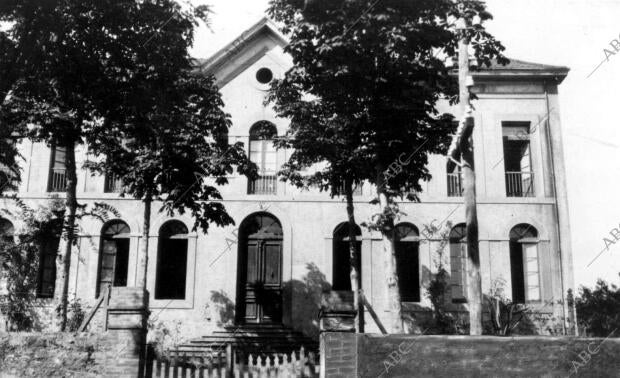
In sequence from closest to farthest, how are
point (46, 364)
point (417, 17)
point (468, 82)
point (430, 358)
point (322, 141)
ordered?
point (430, 358)
point (468, 82)
point (46, 364)
point (417, 17)
point (322, 141)

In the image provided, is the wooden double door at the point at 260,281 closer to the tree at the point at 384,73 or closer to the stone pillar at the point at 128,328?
the tree at the point at 384,73

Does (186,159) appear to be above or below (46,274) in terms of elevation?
above

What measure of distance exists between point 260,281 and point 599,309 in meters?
10.1

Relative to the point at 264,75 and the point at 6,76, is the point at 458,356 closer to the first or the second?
the point at 6,76

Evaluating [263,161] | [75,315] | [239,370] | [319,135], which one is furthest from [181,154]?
[239,370]

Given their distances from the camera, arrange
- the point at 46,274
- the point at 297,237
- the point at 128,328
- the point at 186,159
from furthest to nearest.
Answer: the point at 297,237 < the point at 46,274 < the point at 186,159 < the point at 128,328

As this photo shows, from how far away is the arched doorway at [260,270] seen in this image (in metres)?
18.6

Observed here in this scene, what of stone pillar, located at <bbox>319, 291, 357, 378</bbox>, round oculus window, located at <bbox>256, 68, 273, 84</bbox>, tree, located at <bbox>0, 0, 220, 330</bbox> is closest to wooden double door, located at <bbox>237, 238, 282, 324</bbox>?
round oculus window, located at <bbox>256, 68, 273, 84</bbox>

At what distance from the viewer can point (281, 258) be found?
749 inches

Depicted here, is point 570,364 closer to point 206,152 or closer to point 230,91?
point 206,152

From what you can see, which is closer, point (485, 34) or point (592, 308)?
point (485, 34)

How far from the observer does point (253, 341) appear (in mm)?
16500

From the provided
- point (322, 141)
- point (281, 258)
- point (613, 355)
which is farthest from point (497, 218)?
point (613, 355)

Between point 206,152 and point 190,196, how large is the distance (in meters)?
1.21
